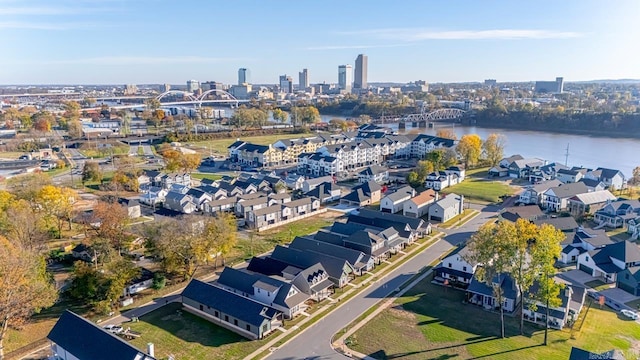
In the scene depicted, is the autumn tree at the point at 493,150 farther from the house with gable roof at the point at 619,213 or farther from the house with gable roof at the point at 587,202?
the house with gable roof at the point at 619,213

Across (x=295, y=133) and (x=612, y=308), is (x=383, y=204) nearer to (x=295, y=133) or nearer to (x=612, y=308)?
(x=612, y=308)

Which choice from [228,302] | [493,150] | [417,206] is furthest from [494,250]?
[493,150]

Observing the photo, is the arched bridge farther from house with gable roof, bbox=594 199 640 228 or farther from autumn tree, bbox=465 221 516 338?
autumn tree, bbox=465 221 516 338

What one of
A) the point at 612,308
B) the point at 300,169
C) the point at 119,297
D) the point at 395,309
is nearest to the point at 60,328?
the point at 119,297

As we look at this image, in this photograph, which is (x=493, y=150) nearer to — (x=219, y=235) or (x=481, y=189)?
(x=481, y=189)

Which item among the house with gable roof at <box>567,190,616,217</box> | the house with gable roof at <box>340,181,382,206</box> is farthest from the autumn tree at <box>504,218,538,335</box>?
the house with gable roof at <box>340,181,382,206</box>

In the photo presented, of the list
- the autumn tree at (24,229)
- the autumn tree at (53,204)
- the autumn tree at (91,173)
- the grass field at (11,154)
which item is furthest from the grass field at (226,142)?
the autumn tree at (24,229)
